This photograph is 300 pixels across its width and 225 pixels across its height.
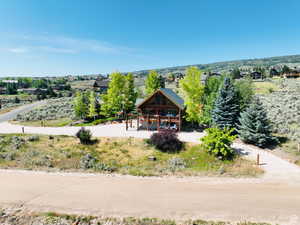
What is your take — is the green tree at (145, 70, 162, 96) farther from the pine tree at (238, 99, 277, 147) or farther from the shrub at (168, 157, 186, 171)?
the shrub at (168, 157, 186, 171)

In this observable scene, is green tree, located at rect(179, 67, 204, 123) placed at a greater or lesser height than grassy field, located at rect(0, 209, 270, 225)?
greater

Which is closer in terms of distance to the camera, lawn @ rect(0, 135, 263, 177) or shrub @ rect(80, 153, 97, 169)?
lawn @ rect(0, 135, 263, 177)

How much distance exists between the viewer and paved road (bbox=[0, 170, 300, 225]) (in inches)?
431

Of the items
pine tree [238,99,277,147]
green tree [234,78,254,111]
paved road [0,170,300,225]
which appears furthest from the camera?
green tree [234,78,254,111]

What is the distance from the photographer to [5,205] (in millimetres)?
12156

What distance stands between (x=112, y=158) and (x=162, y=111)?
1045 centimetres

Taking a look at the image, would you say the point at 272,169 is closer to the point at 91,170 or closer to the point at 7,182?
the point at 91,170

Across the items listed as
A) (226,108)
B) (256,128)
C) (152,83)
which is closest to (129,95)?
(152,83)

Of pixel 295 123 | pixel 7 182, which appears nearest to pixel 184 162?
pixel 7 182

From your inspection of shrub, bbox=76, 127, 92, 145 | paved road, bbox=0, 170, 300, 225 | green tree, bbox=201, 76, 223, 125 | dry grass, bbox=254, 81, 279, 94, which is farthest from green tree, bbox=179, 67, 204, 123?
dry grass, bbox=254, 81, 279, 94

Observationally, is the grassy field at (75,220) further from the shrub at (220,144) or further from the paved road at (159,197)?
the shrub at (220,144)

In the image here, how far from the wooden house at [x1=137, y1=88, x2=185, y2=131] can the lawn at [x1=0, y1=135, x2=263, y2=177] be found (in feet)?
16.5

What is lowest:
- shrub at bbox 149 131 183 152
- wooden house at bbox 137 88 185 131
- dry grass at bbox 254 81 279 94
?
shrub at bbox 149 131 183 152

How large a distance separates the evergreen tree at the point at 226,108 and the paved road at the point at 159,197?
928cm
